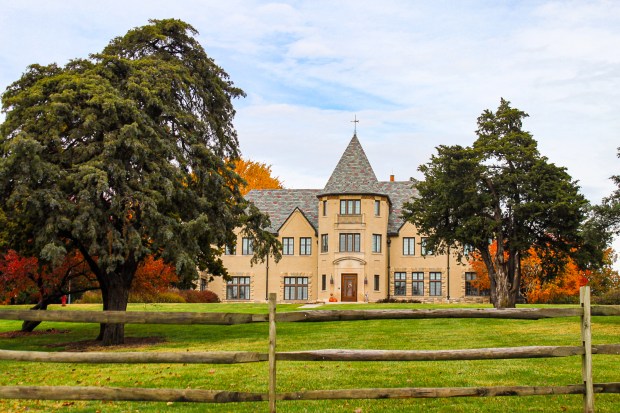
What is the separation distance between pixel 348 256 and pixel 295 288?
6.44 m

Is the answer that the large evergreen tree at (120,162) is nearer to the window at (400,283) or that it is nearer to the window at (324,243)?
the window at (324,243)

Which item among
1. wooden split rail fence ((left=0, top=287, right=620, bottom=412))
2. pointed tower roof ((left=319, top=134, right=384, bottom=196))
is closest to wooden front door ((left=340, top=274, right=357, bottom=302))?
pointed tower roof ((left=319, top=134, right=384, bottom=196))

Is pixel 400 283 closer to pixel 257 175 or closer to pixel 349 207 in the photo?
pixel 349 207

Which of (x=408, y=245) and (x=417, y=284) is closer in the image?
(x=417, y=284)

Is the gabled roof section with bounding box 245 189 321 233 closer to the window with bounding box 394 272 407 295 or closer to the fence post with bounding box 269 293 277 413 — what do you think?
the window with bounding box 394 272 407 295

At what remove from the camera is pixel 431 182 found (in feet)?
143

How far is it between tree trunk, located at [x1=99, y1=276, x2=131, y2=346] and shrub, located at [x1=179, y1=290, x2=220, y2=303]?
32288 millimetres

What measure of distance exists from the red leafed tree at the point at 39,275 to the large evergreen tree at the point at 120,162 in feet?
2.78

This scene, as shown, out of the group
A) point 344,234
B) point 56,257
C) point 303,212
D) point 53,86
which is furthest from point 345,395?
point 303,212

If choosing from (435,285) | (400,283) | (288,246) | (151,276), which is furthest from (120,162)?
(435,285)

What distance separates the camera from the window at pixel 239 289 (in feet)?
205

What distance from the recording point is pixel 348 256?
2302 inches

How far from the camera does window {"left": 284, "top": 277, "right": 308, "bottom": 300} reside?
203 ft

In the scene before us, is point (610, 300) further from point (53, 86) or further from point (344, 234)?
point (53, 86)
